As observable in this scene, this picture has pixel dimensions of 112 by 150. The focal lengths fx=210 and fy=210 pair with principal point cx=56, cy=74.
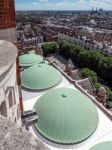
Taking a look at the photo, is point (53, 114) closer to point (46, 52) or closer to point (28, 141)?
point (28, 141)

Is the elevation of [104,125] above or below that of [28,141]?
below

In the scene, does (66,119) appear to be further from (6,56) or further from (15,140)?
(15,140)

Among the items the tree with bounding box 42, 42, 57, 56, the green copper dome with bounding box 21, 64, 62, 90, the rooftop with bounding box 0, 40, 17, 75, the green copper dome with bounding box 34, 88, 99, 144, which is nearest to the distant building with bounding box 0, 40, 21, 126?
the rooftop with bounding box 0, 40, 17, 75

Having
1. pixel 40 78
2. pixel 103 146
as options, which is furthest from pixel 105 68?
pixel 103 146

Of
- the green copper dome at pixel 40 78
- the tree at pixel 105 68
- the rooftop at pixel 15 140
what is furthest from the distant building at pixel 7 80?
the tree at pixel 105 68

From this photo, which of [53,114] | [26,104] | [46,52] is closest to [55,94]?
[53,114]

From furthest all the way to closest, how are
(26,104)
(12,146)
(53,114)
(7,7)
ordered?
(26,104)
(53,114)
(7,7)
(12,146)
